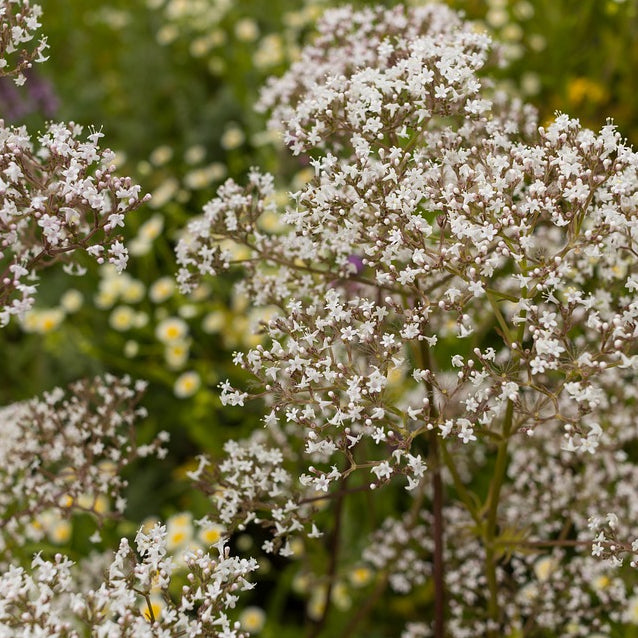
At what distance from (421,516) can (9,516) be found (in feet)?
7.13

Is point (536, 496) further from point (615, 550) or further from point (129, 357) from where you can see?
point (129, 357)

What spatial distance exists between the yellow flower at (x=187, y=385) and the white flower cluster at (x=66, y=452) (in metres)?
1.81

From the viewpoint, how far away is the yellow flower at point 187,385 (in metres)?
5.52

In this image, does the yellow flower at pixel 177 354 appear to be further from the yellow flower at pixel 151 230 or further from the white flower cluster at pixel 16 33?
the white flower cluster at pixel 16 33

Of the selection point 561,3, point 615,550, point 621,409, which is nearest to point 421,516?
point 621,409

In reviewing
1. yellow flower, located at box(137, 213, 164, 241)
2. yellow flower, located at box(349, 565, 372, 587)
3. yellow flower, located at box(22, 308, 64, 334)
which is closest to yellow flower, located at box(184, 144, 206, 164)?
yellow flower, located at box(137, 213, 164, 241)

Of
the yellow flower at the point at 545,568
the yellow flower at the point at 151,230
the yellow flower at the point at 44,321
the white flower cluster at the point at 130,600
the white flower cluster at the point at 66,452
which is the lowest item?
the white flower cluster at the point at 130,600

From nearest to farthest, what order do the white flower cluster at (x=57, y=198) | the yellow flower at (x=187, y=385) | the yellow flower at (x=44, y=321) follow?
the white flower cluster at (x=57, y=198) → the yellow flower at (x=187, y=385) → the yellow flower at (x=44, y=321)

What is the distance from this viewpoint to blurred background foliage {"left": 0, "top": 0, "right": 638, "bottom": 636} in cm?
567

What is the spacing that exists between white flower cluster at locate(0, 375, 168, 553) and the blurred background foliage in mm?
897

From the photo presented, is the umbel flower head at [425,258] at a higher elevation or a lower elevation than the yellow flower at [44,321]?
lower

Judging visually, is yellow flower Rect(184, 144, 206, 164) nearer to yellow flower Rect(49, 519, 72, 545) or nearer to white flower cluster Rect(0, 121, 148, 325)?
yellow flower Rect(49, 519, 72, 545)

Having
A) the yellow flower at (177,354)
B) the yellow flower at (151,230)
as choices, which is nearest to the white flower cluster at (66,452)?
the yellow flower at (177,354)

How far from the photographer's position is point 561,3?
7.44 metres
